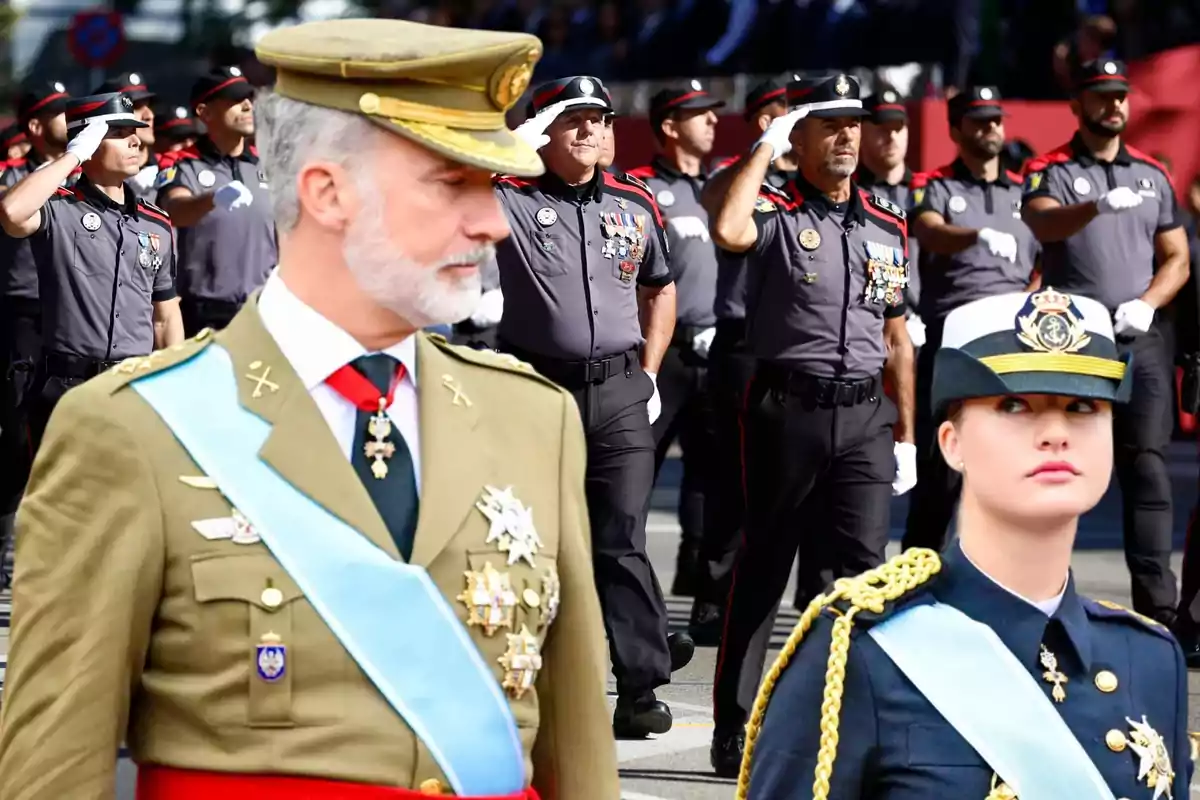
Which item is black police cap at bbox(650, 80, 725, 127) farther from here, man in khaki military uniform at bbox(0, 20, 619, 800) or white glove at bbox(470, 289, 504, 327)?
man in khaki military uniform at bbox(0, 20, 619, 800)

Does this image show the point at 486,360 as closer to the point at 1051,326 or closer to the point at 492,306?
the point at 1051,326

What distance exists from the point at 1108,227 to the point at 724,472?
1977 millimetres

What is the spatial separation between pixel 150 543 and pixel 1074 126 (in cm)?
1686

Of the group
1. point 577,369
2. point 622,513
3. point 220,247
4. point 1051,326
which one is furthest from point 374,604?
point 220,247

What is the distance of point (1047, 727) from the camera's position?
11.0 ft

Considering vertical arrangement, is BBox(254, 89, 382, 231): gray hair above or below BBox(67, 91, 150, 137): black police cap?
above

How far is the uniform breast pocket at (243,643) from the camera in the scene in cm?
294

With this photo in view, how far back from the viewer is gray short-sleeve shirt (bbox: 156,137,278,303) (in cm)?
1172

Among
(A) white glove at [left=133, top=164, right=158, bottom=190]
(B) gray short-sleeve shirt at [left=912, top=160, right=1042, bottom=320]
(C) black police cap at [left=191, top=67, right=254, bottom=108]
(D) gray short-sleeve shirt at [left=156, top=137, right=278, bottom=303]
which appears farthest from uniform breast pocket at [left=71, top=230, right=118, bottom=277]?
(B) gray short-sleeve shirt at [left=912, top=160, right=1042, bottom=320]

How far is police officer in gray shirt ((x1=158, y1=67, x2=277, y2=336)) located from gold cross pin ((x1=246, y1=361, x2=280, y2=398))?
8.53 metres

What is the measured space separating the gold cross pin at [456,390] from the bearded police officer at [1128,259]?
724 centimetres

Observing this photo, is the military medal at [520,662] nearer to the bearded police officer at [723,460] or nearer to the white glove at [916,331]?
the bearded police officer at [723,460]

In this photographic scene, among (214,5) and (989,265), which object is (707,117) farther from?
(214,5)

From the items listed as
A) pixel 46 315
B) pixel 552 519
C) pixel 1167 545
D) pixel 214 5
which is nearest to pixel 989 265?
pixel 1167 545
